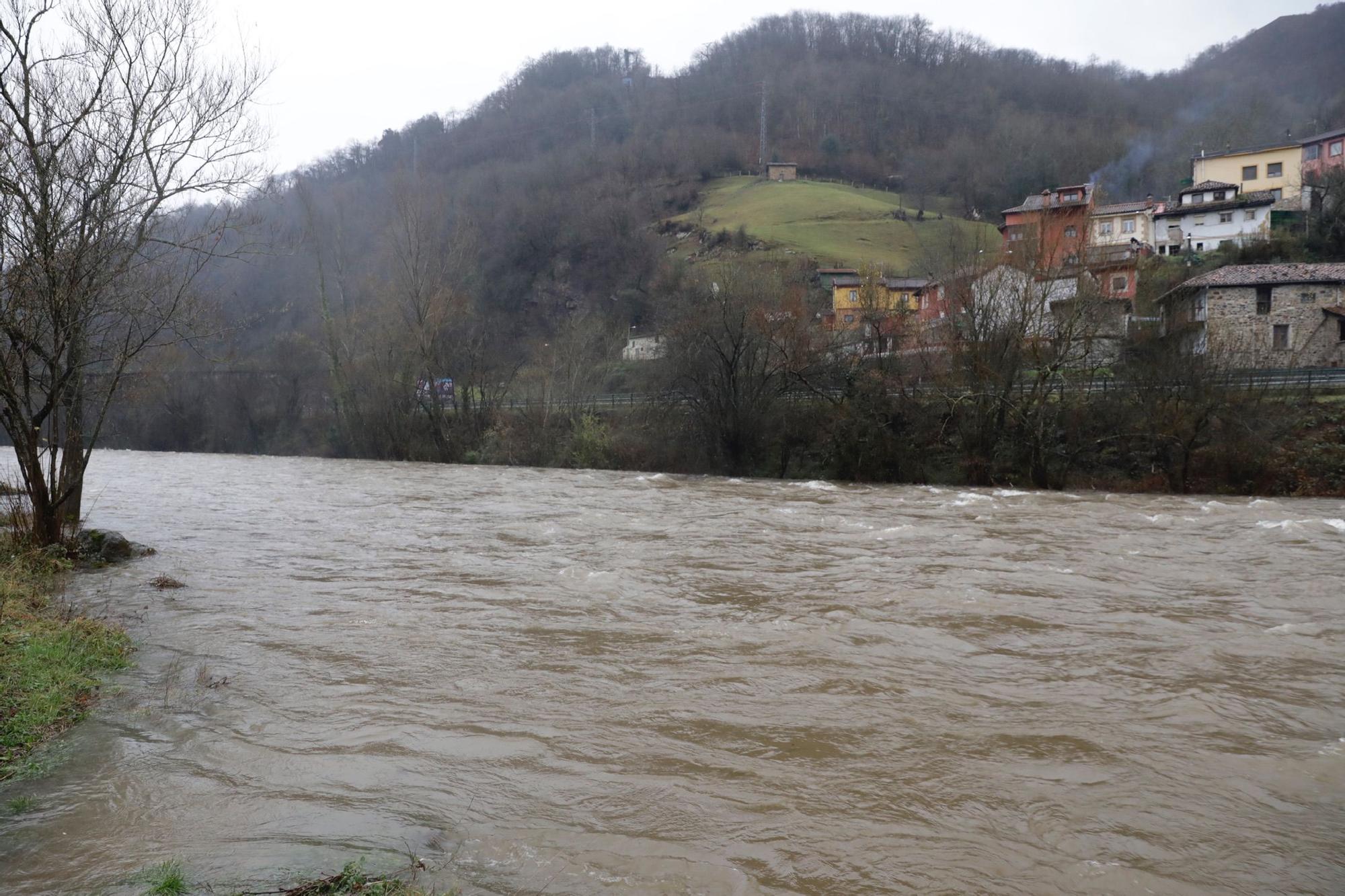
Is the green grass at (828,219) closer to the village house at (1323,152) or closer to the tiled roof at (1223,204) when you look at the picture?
the tiled roof at (1223,204)

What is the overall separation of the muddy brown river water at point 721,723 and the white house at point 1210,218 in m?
52.3

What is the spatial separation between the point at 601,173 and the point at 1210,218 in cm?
6272

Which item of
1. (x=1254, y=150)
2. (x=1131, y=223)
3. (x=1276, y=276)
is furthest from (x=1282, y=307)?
(x=1254, y=150)

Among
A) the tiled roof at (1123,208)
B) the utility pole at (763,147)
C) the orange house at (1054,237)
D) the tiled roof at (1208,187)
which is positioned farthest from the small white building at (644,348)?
the utility pole at (763,147)

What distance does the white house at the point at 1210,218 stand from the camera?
56688 millimetres

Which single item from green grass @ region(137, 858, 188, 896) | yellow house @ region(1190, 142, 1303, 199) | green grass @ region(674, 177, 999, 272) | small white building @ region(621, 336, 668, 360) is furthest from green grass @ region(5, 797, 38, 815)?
yellow house @ region(1190, 142, 1303, 199)

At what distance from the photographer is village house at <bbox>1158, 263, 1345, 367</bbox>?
124ft

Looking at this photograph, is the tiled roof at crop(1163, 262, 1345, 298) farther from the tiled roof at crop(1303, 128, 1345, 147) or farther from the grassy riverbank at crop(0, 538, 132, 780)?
the grassy riverbank at crop(0, 538, 132, 780)

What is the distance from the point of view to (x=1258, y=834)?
5.55 metres

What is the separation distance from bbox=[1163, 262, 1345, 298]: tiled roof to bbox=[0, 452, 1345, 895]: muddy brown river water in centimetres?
2870

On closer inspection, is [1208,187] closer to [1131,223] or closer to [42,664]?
[1131,223]

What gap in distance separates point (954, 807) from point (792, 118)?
12946 centimetres

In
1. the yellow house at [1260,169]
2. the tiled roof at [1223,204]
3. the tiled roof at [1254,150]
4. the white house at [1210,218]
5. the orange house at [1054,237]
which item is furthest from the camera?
the tiled roof at [1254,150]

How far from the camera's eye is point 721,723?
734cm
